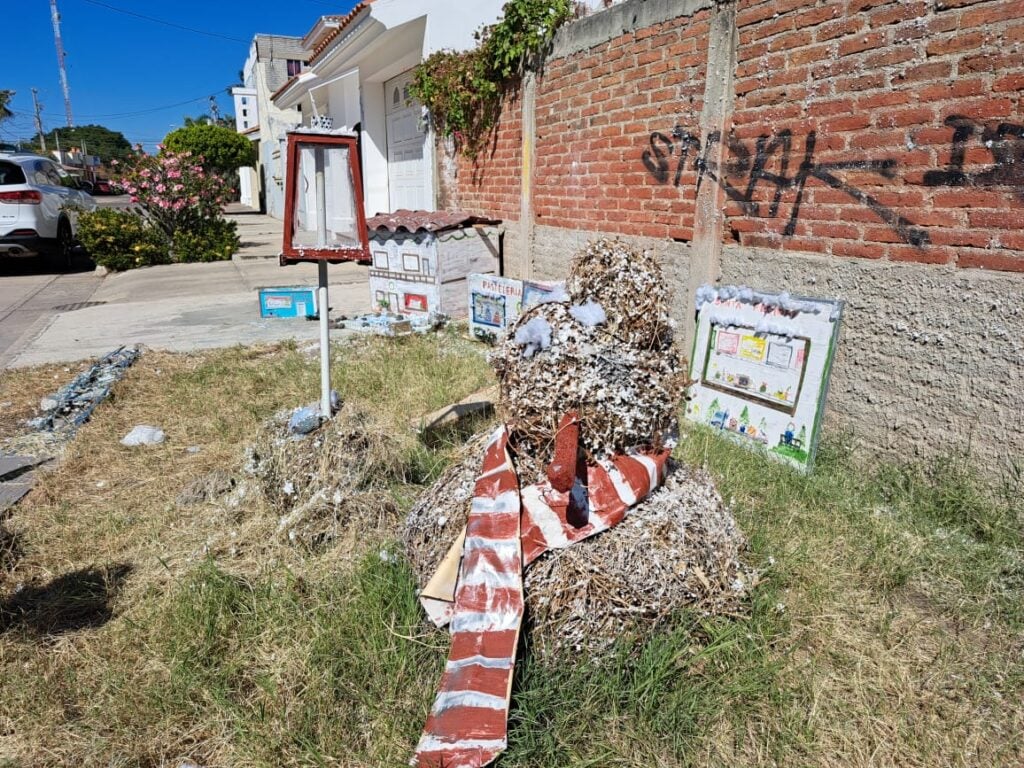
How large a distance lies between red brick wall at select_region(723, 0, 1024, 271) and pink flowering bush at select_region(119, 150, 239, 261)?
37.0 feet

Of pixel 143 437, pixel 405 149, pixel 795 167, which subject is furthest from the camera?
pixel 405 149

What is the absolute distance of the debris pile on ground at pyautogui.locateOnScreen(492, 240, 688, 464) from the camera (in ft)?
7.80

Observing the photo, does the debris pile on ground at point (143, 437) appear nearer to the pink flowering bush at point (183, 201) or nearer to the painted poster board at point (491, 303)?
the painted poster board at point (491, 303)

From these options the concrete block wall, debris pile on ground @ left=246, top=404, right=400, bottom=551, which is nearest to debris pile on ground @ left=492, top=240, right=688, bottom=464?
debris pile on ground @ left=246, top=404, right=400, bottom=551

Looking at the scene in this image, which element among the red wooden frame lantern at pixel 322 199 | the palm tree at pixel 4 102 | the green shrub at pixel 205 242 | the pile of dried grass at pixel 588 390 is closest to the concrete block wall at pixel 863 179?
the pile of dried grass at pixel 588 390

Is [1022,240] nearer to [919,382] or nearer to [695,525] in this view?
[919,382]

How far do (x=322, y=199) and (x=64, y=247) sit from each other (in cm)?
1188

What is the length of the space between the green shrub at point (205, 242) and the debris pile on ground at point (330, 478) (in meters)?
11.0

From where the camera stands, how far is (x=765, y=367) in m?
4.05

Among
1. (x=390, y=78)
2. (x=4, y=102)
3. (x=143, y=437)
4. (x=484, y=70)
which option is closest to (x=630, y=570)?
(x=143, y=437)

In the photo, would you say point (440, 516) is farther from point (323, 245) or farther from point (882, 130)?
point (882, 130)

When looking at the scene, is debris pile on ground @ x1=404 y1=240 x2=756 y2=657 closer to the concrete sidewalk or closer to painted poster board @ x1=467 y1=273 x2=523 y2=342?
painted poster board @ x1=467 y1=273 x2=523 y2=342

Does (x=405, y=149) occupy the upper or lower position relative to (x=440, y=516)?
upper

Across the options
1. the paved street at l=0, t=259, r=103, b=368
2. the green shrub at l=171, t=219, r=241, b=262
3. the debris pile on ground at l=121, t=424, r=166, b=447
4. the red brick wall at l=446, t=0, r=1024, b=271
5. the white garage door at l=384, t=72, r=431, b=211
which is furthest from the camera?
Result: the green shrub at l=171, t=219, r=241, b=262
